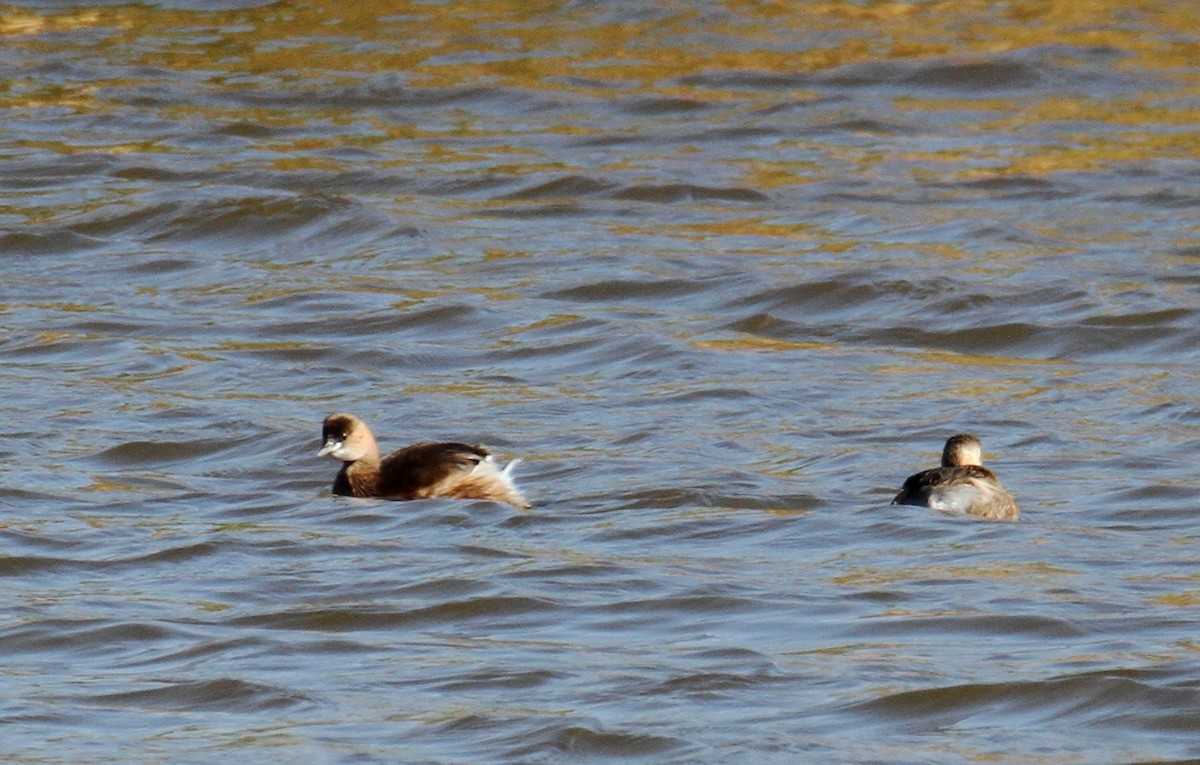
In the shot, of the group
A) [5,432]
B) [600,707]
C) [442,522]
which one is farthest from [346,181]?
[600,707]

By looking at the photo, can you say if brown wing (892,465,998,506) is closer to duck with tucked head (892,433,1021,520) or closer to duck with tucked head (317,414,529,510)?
duck with tucked head (892,433,1021,520)

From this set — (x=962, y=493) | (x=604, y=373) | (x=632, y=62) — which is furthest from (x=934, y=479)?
(x=632, y=62)

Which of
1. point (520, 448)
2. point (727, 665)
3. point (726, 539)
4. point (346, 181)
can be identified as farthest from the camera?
point (346, 181)

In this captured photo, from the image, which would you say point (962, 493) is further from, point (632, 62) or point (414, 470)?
point (632, 62)

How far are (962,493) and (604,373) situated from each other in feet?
11.3

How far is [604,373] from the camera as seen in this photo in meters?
12.4

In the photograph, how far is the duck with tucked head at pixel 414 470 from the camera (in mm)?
9711

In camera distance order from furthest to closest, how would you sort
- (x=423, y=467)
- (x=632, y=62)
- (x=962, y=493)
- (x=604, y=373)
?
1. (x=632, y=62)
2. (x=604, y=373)
3. (x=423, y=467)
4. (x=962, y=493)

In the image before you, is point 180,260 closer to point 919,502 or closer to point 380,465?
point 380,465

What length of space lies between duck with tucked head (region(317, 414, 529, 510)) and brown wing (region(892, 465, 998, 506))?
4.60 ft

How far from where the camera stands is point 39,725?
22.0 ft

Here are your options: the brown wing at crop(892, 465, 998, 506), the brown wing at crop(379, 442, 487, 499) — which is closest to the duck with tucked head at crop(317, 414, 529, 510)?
the brown wing at crop(379, 442, 487, 499)

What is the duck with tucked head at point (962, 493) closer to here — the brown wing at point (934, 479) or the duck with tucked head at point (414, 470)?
the brown wing at point (934, 479)

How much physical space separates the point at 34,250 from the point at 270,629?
8.10 m
